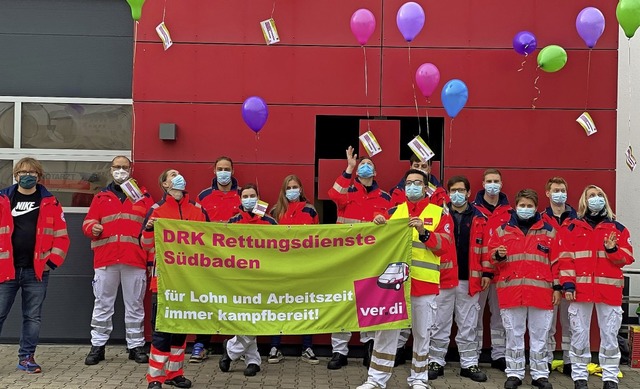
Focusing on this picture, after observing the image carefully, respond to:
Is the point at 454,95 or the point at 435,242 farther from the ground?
the point at 454,95

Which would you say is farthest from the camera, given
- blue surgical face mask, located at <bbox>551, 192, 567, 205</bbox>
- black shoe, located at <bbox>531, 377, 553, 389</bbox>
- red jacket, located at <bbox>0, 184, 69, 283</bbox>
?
blue surgical face mask, located at <bbox>551, 192, 567, 205</bbox>

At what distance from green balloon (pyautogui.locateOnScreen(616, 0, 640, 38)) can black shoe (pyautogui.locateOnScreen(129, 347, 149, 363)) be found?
6528mm

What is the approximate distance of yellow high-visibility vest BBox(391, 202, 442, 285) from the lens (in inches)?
306

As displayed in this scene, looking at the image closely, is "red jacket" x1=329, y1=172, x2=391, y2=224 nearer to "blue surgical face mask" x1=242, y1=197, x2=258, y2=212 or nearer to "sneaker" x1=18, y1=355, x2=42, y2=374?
"blue surgical face mask" x1=242, y1=197, x2=258, y2=212

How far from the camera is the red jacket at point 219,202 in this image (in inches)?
358

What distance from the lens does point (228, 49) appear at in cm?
983

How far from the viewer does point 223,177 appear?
9.11 m

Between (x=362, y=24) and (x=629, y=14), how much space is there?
2941 millimetres

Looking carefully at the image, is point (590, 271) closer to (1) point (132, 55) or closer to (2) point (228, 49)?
(2) point (228, 49)

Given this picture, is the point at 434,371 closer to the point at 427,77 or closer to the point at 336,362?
the point at 336,362

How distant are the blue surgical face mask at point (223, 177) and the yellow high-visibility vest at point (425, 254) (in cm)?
219

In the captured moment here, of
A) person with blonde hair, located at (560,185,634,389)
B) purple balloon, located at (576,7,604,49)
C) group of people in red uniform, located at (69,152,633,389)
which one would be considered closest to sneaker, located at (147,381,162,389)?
group of people in red uniform, located at (69,152,633,389)

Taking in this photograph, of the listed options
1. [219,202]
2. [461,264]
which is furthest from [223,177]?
[461,264]

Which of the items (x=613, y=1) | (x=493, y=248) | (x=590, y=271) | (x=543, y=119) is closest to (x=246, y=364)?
(x=493, y=248)
